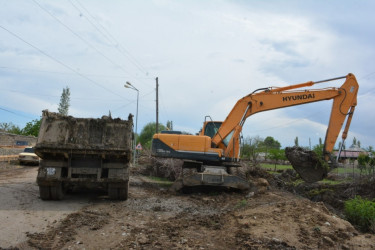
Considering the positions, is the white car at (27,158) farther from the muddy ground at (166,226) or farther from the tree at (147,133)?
the tree at (147,133)

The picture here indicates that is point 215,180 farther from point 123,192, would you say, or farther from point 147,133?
point 147,133

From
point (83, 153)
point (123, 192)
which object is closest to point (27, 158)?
point (123, 192)

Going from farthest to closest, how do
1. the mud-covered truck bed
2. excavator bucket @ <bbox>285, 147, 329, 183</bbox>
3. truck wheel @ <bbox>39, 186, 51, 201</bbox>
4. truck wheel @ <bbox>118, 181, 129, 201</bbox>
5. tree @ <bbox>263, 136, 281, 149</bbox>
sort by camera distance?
tree @ <bbox>263, 136, 281, 149</bbox>, excavator bucket @ <bbox>285, 147, 329, 183</bbox>, truck wheel @ <bbox>118, 181, 129, 201</bbox>, truck wheel @ <bbox>39, 186, 51, 201</bbox>, the mud-covered truck bed

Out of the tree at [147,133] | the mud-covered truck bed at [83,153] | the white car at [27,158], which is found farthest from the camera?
the tree at [147,133]

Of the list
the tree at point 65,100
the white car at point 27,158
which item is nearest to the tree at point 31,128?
the tree at point 65,100

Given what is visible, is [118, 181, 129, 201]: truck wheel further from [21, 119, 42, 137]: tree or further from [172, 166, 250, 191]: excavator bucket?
[21, 119, 42, 137]: tree

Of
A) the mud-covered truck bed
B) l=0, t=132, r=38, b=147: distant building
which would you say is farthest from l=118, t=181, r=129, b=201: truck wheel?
l=0, t=132, r=38, b=147: distant building

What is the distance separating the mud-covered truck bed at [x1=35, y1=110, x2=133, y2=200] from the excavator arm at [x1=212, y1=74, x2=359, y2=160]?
4.53 metres

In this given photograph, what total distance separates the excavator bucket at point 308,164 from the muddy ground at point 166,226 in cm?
266

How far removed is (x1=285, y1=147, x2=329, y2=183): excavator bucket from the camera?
10808 millimetres

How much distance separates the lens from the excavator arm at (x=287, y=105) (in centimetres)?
1118

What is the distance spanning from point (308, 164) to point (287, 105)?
229 cm

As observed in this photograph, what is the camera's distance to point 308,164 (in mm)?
11148

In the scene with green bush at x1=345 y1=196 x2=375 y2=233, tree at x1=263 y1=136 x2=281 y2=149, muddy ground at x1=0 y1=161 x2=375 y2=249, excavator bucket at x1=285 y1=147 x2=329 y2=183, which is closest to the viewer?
muddy ground at x1=0 y1=161 x2=375 y2=249
